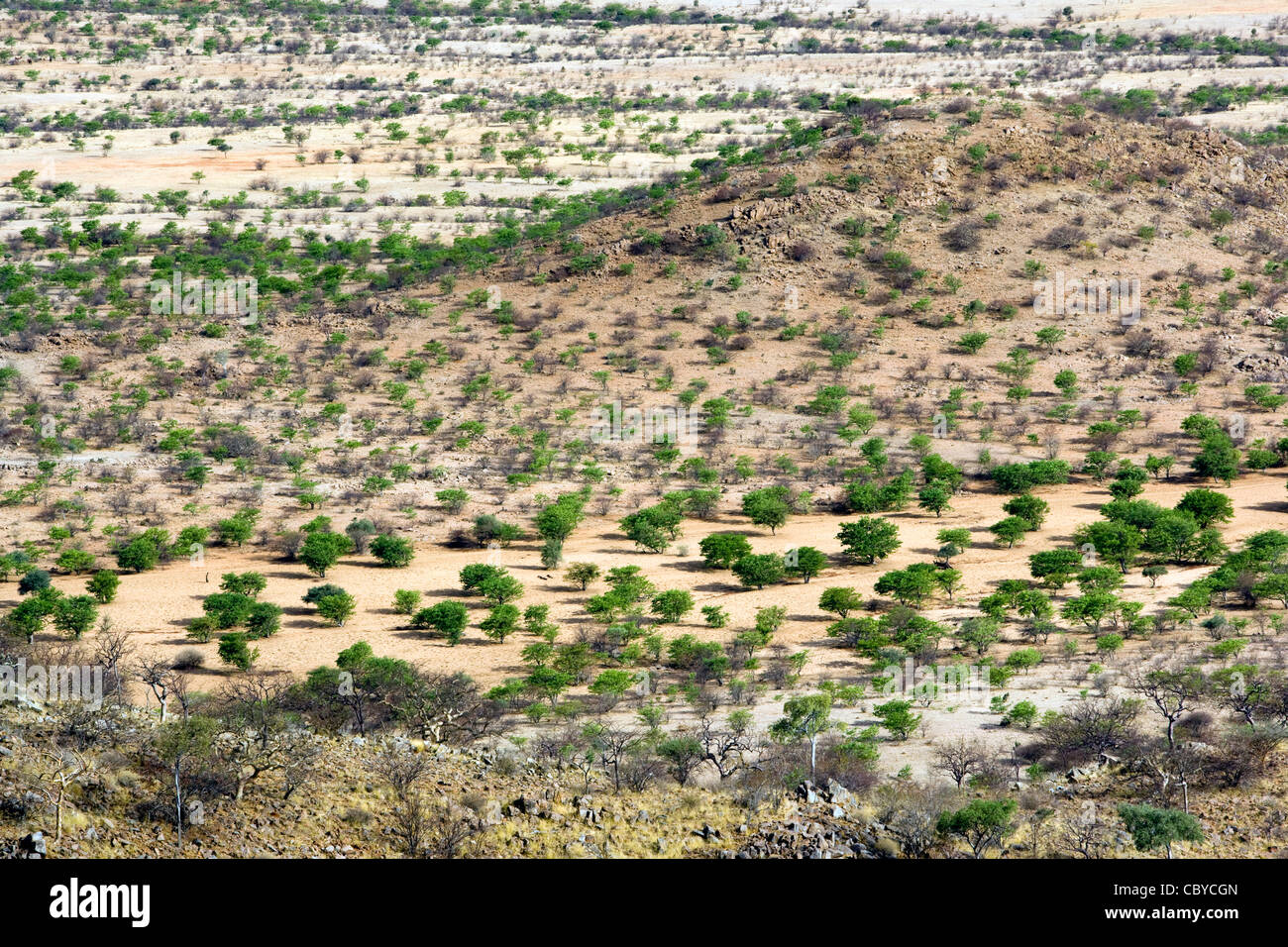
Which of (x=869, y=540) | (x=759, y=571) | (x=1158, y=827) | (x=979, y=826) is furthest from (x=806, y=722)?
(x=869, y=540)

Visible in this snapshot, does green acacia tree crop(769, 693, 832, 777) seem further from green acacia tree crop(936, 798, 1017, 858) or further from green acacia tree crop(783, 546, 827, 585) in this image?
green acacia tree crop(783, 546, 827, 585)

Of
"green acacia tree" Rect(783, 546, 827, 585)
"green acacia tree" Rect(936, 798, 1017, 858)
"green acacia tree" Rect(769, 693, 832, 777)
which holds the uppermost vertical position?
"green acacia tree" Rect(936, 798, 1017, 858)

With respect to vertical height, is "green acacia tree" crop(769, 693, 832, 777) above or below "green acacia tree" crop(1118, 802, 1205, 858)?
below

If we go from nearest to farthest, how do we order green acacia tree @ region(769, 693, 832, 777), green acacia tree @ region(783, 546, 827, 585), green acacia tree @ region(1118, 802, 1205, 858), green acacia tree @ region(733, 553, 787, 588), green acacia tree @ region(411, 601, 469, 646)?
green acacia tree @ region(1118, 802, 1205, 858) < green acacia tree @ region(769, 693, 832, 777) < green acacia tree @ region(411, 601, 469, 646) < green acacia tree @ region(733, 553, 787, 588) < green acacia tree @ region(783, 546, 827, 585)

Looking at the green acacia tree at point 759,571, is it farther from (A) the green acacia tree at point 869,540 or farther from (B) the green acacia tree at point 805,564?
(A) the green acacia tree at point 869,540

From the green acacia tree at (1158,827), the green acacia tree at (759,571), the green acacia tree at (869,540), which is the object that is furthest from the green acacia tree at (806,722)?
the green acacia tree at (869,540)

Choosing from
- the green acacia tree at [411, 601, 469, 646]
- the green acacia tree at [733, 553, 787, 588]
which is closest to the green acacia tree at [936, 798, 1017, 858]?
the green acacia tree at [411, 601, 469, 646]

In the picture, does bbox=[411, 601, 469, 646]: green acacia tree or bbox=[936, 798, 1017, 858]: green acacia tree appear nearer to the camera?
bbox=[936, 798, 1017, 858]: green acacia tree

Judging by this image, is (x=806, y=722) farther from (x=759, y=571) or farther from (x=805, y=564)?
(x=805, y=564)

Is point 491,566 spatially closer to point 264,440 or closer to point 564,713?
point 564,713

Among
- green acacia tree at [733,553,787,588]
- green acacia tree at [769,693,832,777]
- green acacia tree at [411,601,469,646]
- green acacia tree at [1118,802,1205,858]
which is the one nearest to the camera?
green acacia tree at [1118,802,1205,858]

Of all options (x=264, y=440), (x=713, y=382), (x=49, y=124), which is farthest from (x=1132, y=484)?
(x=49, y=124)
